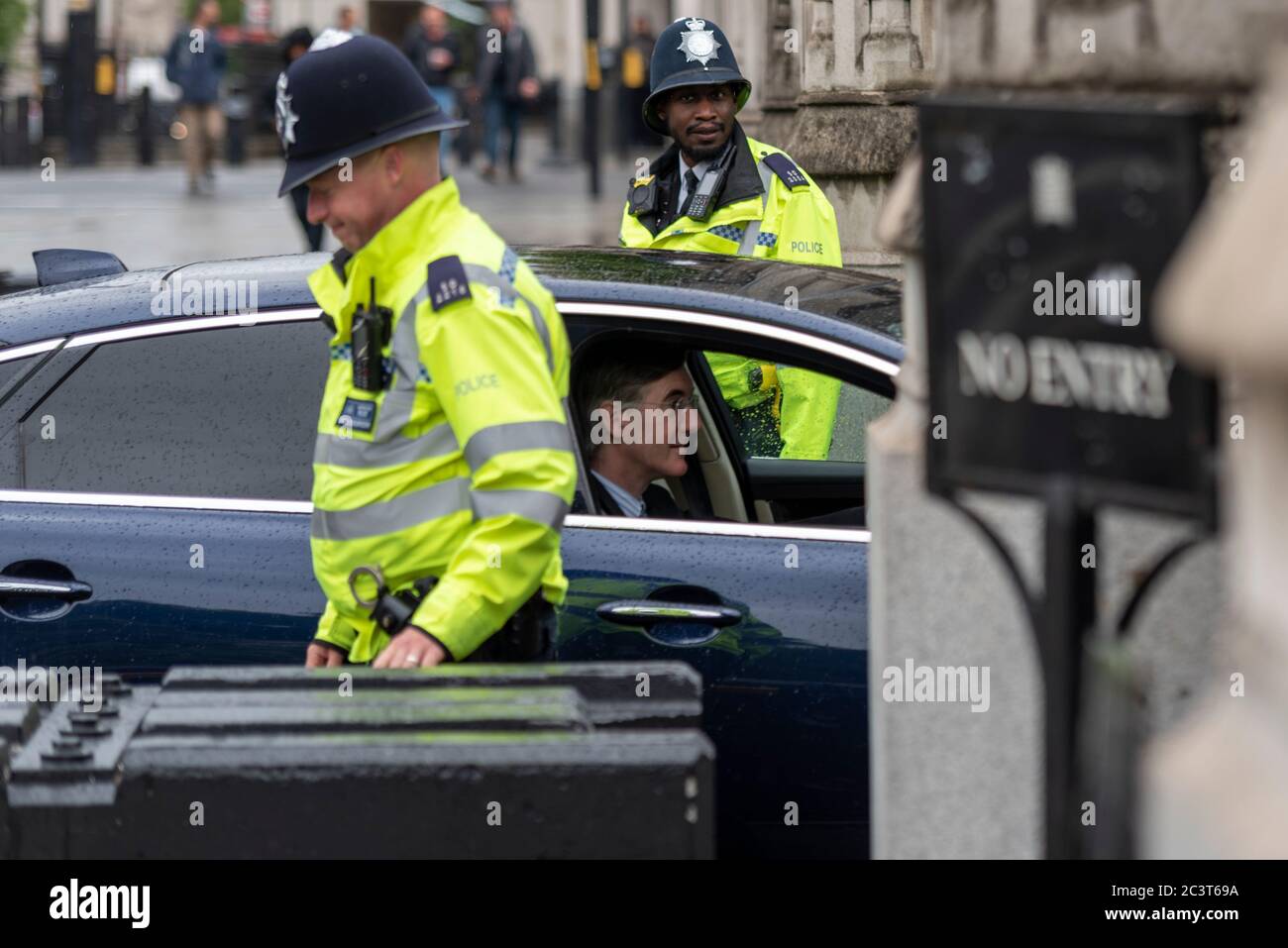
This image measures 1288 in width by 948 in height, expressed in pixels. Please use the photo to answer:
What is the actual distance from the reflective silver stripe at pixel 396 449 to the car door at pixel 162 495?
786mm

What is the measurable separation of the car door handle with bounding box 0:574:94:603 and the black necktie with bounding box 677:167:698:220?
2733 millimetres

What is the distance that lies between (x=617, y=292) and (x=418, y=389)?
109 centimetres

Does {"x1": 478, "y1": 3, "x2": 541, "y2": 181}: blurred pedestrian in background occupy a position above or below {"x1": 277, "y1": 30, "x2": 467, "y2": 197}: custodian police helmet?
above

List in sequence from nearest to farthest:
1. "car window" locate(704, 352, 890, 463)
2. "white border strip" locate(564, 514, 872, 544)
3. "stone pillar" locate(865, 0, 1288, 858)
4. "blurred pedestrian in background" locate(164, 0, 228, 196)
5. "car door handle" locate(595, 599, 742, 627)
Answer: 1. "stone pillar" locate(865, 0, 1288, 858)
2. "car door handle" locate(595, 599, 742, 627)
3. "white border strip" locate(564, 514, 872, 544)
4. "car window" locate(704, 352, 890, 463)
5. "blurred pedestrian in background" locate(164, 0, 228, 196)

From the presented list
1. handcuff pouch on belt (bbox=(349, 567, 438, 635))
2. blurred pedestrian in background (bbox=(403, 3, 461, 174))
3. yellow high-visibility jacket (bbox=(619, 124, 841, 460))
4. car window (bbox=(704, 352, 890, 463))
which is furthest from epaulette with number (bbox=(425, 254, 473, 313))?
blurred pedestrian in background (bbox=(403, 3, 461, 174))

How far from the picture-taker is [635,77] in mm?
30141

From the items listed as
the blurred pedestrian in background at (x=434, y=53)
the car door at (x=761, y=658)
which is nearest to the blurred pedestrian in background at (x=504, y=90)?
the blurred pedestrian in background at (x=434, y=53)

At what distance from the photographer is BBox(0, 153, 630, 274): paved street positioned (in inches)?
678

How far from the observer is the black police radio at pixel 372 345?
354 centimetres

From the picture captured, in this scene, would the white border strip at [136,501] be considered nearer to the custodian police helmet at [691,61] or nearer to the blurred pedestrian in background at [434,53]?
the custodian police helmet at [691,61]

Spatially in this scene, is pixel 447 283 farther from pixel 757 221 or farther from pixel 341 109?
pixel 757 221

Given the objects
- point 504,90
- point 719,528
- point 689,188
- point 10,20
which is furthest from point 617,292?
point 504,90

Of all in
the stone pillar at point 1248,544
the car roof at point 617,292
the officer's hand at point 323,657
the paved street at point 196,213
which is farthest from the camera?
the paved street at point 196,213

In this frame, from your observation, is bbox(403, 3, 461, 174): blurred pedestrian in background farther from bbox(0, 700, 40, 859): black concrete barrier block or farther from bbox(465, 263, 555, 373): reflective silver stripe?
bbox(0, 700, 40, 859): black concrete barrier block
